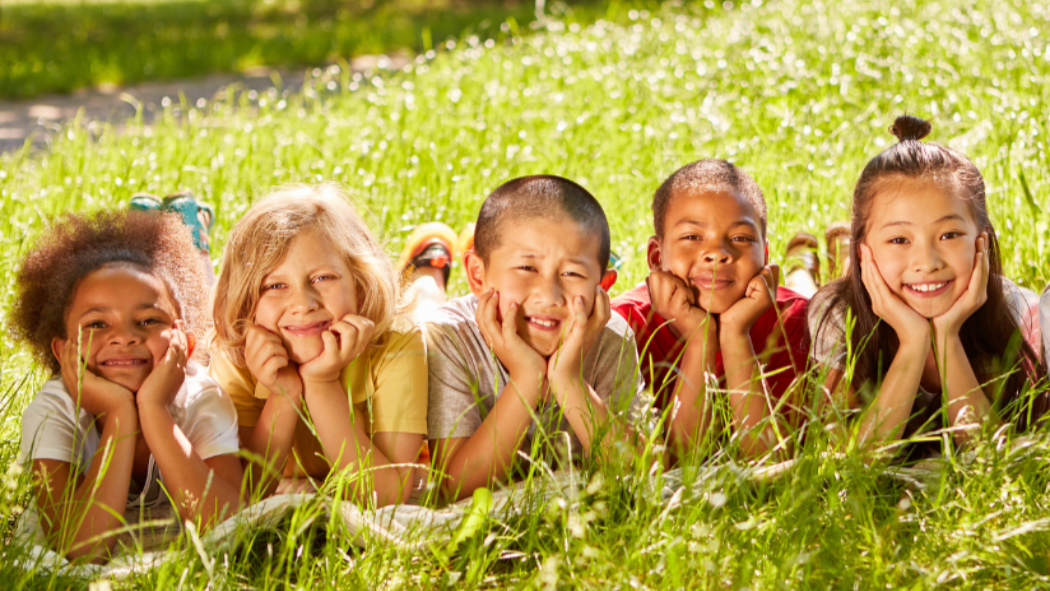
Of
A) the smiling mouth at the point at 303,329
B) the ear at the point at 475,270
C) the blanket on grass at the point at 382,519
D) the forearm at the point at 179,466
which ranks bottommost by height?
the blanket on grass at the point at 382,519

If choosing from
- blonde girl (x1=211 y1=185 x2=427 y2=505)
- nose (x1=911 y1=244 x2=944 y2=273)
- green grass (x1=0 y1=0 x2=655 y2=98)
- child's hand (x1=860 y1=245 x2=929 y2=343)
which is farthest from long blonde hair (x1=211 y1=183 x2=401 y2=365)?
green grass (x1=0 y1=0 x2=655 y2=98)

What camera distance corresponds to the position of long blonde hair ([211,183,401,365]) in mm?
2971

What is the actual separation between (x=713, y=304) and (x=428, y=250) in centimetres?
186

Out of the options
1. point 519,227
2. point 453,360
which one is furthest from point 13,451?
point 519,227

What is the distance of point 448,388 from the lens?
3010 mm

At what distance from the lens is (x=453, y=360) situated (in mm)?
A: 3051

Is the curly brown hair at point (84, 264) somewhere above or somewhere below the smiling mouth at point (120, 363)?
above

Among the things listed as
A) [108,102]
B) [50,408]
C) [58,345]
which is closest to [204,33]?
[108,102]

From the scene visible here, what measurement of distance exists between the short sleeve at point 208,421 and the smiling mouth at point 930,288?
2.17 meters

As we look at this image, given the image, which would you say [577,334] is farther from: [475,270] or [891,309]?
[891,309]

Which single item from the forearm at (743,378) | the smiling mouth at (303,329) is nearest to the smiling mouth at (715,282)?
the forearm at (743,378)

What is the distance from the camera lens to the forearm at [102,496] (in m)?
2.44

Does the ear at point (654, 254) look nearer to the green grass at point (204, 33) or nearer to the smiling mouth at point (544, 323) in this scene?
the smiling mouth at point (544, 323)

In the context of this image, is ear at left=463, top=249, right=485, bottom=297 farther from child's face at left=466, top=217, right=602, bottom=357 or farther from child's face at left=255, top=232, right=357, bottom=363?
child's face at left=255, top=232, right=357, bottom=363
